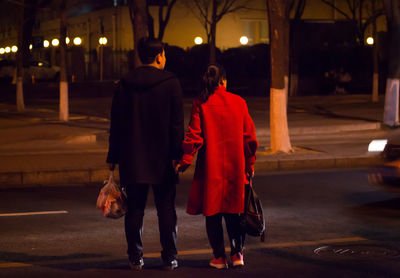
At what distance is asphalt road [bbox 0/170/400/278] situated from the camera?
6848mm

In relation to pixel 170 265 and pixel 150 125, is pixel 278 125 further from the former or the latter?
pixel 150 125

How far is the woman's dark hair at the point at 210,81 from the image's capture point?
6715 millimetres

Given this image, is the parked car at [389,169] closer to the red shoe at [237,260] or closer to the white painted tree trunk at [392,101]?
the red shoe at [237,260]

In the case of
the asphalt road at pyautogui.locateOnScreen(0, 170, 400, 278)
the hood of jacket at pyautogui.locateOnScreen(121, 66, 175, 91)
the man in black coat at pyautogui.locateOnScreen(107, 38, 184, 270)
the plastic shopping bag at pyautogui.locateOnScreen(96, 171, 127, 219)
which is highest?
the hood of jacket at pyautogui.locateOnScreen(121, 66, 175, 91)

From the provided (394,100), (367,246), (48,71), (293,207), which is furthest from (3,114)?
(48,71)

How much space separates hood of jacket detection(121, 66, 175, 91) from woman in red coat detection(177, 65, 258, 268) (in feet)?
1.17

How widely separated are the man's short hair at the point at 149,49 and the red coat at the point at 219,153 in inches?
19.7

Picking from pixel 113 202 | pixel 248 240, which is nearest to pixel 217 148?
pixel 113 202

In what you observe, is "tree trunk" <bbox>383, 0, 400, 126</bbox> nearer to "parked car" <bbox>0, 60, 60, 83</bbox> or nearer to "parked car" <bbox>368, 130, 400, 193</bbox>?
"parked car" <bbox>368, 130, 400, 193</bbox>

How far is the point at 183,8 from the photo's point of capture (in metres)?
56.7

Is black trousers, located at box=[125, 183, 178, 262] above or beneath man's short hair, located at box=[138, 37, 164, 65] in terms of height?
beneath

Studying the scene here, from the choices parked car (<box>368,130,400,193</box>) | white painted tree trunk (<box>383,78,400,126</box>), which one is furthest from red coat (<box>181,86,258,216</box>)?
white painted tree trunk (<box>383,78,400,126</box>)

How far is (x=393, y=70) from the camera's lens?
831 inches

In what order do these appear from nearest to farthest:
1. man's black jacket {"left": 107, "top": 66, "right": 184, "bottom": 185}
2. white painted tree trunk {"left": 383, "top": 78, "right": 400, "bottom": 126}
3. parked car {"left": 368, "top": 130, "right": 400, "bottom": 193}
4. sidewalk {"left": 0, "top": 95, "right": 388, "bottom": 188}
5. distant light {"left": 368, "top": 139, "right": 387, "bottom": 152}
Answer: man's black jacket {"left": 107, "top": 66, "right": 184, "bottom": 185}
parked car {"left": 368, "top": 130, "right": 400, "bottom": 193}
distant light {"left": 368, "top": 139, "right": 387, "bottom": 152}
sidewalk {"left": 0, "top": 95, "right": 388, "bottom": 188}
white painted tree trunk {"left": 383, "top": 78, "right": 400, "bottom": 126}
